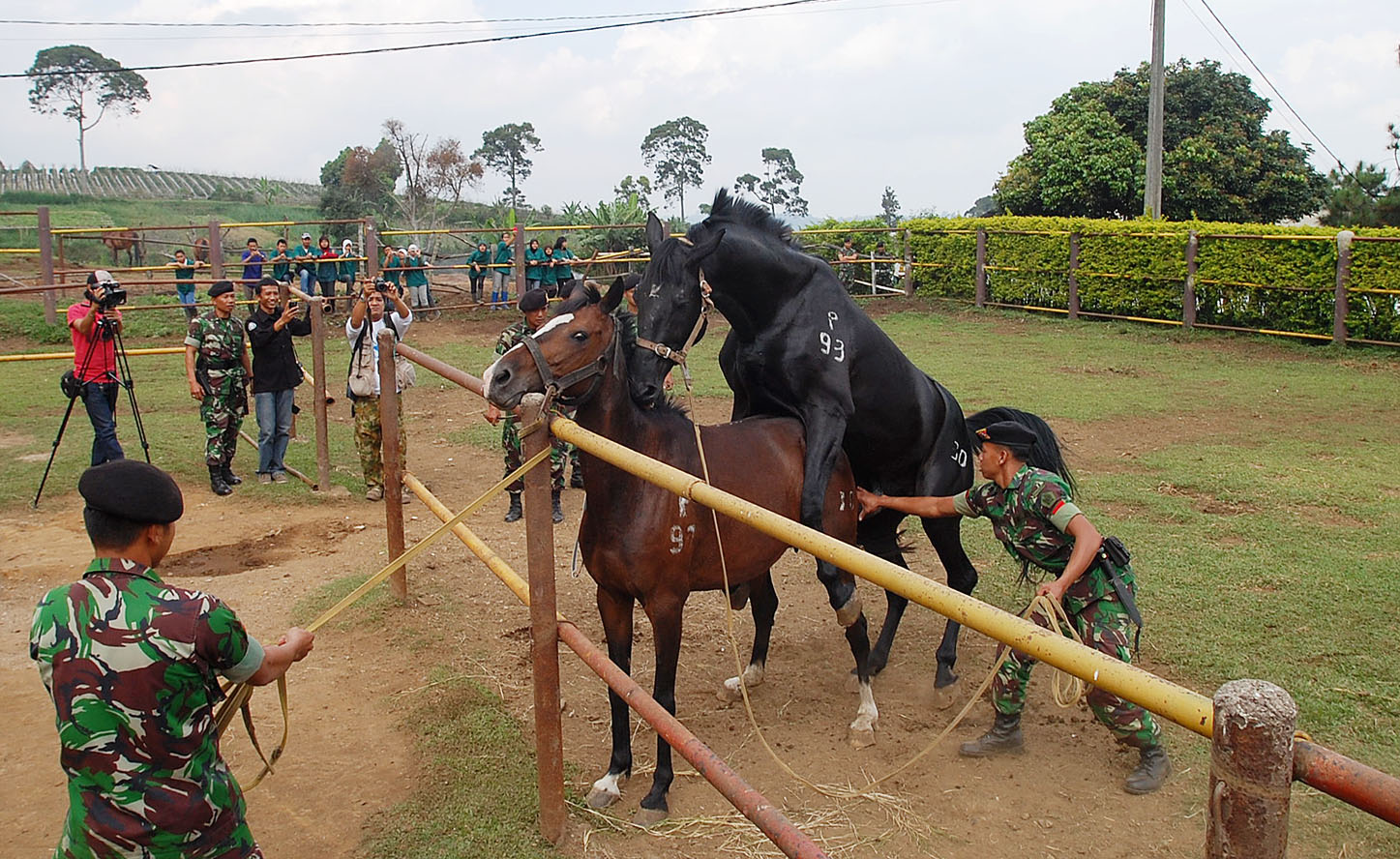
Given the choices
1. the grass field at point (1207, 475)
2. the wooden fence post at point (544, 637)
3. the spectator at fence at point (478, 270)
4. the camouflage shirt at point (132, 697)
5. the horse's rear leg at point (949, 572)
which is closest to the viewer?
the camouflage shirt at point (132, 697)

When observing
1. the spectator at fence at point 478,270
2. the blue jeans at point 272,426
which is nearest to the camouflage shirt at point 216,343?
the blue jeans at point 272,426

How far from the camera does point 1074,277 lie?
61.7 feet

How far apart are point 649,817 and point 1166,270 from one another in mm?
16361

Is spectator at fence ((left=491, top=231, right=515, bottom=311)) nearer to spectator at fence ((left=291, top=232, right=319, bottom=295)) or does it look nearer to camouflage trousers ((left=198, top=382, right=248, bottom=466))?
spectator at fence ((left=291, top=232, right=319, bottom=295))

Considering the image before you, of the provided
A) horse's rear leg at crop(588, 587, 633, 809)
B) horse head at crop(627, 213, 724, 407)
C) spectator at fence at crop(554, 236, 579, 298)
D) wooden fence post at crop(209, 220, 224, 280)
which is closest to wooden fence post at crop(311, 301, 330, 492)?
horse head at crop(627, 213, 724, 407)

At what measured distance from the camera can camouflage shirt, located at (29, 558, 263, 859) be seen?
231 centimetres

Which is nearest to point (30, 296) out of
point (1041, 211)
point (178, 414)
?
point (178, 414)

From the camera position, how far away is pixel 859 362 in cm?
495

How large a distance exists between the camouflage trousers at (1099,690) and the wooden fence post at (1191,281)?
14505 millimetres

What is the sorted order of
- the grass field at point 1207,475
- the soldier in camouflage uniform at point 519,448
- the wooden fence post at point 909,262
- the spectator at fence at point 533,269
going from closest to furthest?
the grass field at point 1207,475 → the soldier in camouflage uniform at point 519,448 → the spectator at fence at point 533,269 → the wooden fence post at point 909,262

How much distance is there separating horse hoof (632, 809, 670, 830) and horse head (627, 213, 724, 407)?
1.59 metres

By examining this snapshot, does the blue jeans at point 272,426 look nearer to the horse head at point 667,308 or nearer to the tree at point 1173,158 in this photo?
the horse head at point 667,308

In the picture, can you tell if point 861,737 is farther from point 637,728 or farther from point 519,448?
point 519,448

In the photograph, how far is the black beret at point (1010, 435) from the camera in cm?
425
